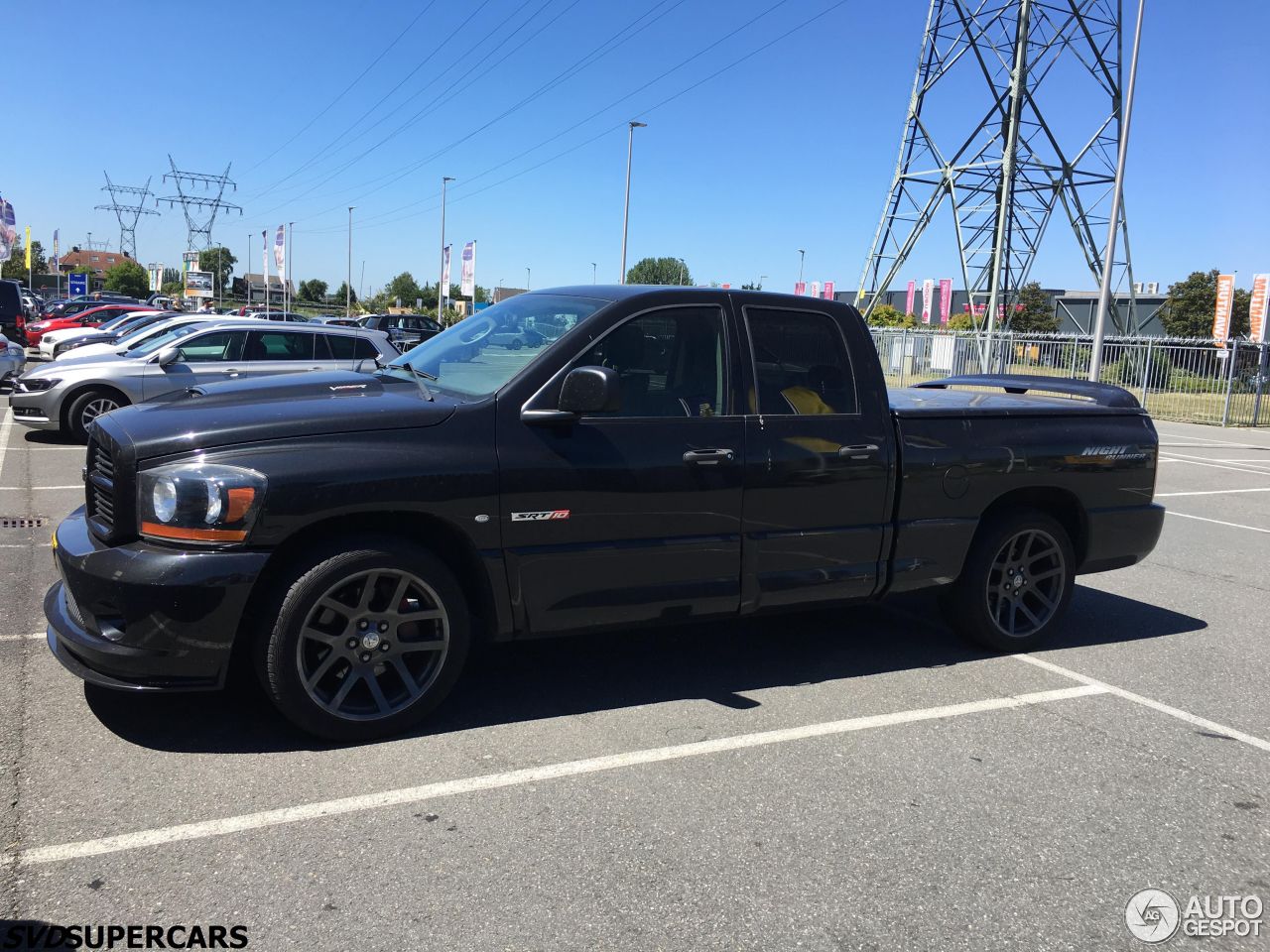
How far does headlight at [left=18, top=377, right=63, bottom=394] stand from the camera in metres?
12.2

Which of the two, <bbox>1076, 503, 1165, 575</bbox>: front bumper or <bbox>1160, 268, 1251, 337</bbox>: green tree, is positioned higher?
<bbox>1160, 268, 1251, 337</bbox>: green tree

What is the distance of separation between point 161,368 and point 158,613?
30.6 ft

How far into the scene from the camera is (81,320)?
2942 cm

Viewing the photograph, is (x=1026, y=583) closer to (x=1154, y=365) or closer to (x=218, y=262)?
(x=1154, y=365)

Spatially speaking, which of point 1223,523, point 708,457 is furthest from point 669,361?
point 1223,523

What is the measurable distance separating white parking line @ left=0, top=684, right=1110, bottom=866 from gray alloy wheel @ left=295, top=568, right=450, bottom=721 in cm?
48

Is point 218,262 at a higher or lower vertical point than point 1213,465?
higher

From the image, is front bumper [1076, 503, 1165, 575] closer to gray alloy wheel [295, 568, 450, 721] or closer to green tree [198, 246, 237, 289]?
gray alloy wheel [295, 568, 450, 721]

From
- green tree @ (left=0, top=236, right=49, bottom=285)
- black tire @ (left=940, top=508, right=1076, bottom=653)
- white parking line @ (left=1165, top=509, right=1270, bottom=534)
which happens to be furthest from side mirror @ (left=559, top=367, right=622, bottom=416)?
green tree @ (left=0, top=236, right=49, bottom=285)

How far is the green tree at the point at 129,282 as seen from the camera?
9788 centimetres

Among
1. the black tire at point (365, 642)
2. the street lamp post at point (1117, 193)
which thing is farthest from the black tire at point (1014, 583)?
the street lamp post at point (1117, 193)

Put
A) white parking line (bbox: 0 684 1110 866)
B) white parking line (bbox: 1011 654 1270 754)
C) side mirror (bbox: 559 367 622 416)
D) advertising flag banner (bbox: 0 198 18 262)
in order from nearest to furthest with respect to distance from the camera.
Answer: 1. white parking line (bbox: 0 684 1110 866)
2. side mirror (bbox: 559 367 622 416)
3. white parking line (bbox: 1011 654 1270 754)
4. advertising flag banner (bbox: 0 198 18 262)

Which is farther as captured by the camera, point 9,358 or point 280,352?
point 9,358

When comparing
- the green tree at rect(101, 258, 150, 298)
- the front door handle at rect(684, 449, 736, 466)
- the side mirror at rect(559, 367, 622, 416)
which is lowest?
the front door handle at rect(684, 449, 736, 466)
